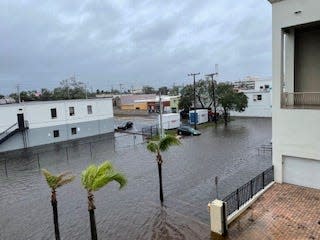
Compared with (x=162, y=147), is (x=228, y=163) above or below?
below

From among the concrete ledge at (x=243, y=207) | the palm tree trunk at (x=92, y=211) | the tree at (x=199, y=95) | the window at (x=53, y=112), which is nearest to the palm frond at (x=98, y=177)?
the palm tree trunk at (x=92, y=211)

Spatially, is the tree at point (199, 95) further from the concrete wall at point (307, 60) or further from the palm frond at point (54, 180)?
the palm frond at point (54, 180)

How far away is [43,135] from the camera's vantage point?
3472cm

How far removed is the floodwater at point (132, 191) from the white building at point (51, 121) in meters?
3.35

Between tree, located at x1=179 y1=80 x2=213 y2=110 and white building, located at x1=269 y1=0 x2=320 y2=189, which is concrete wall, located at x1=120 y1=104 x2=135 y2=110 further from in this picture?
white building, located at x1=269 y1=0 x2=320 y2=189

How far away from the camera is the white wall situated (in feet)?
105

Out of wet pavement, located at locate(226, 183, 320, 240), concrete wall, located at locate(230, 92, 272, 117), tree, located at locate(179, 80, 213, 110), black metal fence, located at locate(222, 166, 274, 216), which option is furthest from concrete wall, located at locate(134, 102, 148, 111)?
wet pavement, located at locate(226, 183, 320, 240)

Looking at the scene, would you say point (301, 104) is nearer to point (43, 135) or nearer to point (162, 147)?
point (162, 147)

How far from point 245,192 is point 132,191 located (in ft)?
21.1

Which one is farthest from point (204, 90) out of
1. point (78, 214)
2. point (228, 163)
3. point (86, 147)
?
point (78, 214)

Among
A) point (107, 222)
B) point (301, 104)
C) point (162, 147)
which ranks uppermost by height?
point (301, 104)

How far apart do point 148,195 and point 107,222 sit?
3531 mm

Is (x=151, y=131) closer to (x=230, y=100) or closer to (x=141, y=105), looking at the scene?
(x=230, y=100)

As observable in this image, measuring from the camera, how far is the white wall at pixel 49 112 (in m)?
32.1
